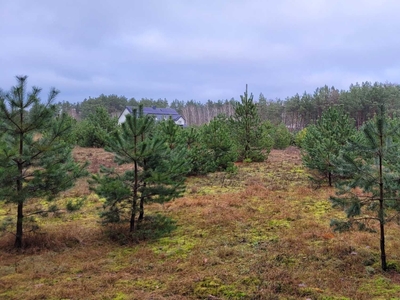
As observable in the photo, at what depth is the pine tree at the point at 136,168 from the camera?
21.7 ft

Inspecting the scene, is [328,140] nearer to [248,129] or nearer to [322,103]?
[248,129]

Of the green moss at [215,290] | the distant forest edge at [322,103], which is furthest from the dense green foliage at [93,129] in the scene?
the green moss at [215,290]

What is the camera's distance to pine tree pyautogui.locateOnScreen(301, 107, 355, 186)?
1159 centimetres

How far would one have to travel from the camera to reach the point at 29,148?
21.3ft

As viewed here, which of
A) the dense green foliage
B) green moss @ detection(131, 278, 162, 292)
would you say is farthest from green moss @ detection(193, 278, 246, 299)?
the dense green foliage

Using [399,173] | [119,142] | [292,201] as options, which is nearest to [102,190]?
[119,142]

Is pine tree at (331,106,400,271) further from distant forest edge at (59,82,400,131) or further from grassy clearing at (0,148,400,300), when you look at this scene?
distant forest edge at (59,82,400,131)

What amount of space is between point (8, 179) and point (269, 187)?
8839mm

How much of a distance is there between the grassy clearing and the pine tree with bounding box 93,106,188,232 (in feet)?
2.47

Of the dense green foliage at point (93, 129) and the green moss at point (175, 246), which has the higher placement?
the dense green foliage at point (93, 129)

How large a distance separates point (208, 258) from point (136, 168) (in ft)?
8.30

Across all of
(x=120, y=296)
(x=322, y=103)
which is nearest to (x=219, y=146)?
(x=120, y=296)

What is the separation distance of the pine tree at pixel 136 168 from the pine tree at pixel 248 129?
41.3ft

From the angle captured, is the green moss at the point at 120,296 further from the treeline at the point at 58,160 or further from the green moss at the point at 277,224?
the green moss at the point at 277,224
